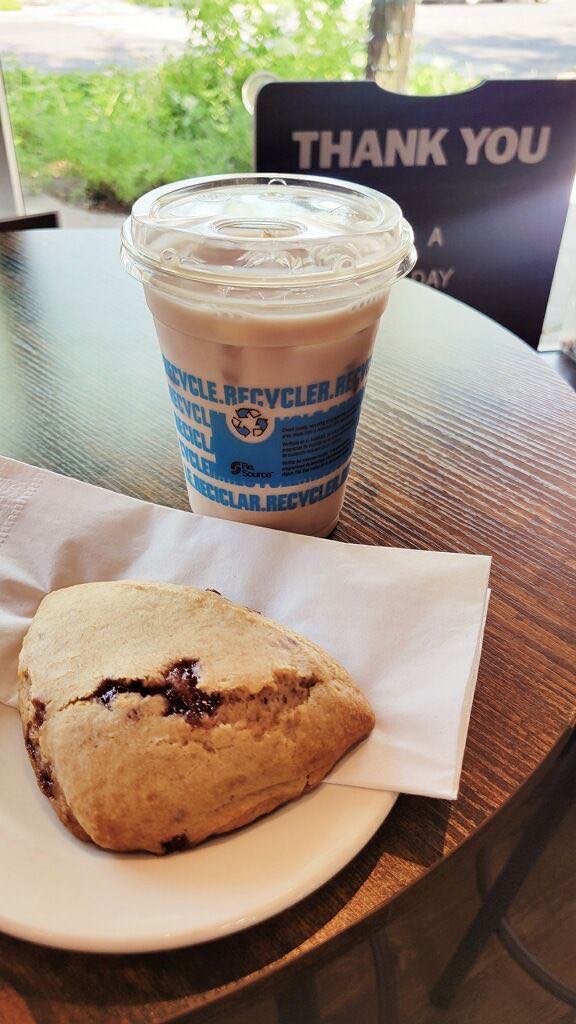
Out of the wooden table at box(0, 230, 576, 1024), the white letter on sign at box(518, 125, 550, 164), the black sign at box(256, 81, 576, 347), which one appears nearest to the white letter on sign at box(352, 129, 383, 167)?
the black sign at box(256, 81, 576, 347)

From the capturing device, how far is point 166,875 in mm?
385

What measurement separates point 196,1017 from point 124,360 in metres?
0.76

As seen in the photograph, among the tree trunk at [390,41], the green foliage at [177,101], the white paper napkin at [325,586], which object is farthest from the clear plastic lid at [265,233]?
the green foliage at [177,101]

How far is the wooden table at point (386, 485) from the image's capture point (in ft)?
1.24

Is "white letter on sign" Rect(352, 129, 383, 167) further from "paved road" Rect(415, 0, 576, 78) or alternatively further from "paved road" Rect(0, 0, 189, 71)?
"paved road" Rect(0, 0, 189, 71)

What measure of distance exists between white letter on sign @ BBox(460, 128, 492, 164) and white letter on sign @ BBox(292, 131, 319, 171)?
289 mm

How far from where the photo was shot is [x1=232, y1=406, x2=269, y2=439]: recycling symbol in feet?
1.85

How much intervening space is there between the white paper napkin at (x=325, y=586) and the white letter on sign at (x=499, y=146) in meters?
1.17

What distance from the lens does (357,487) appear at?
743 mm

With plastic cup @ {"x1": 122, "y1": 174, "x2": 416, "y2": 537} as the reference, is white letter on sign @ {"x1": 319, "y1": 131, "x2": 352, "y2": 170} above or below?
below

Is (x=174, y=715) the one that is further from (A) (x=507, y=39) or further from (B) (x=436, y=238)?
(A) (x=507, y=39)

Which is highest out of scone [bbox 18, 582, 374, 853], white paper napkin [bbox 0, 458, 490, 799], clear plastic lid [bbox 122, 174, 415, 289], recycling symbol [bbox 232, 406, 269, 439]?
clear plastic lid [bbox 122, 174, 415, 289]

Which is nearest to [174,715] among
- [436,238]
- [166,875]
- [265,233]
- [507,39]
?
[166,875]

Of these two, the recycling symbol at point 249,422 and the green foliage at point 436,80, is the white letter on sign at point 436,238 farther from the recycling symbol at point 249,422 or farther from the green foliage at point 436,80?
the green foliage at point 436,80
